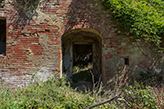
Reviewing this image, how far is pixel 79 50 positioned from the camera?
33.9ft

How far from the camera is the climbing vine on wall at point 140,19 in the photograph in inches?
139

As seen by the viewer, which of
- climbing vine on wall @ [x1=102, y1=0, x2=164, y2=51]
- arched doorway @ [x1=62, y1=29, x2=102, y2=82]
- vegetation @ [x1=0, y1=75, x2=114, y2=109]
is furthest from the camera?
arched doorway @ [x1=62, y1=29, x2=102, y2=82]

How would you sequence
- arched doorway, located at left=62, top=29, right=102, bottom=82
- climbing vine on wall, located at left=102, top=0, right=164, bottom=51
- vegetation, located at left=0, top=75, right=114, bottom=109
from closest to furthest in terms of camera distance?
vegetation, located at left=0, top=75, right=114, bottom=109 → climbing vine on wall, located at left=102, top=0, right=164, bottom=51 → arched doorway, located at left=62, top=29, right=102, bottom=82

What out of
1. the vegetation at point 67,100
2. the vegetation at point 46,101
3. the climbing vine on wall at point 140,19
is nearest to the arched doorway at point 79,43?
the climbing vine on wall at point 140,19

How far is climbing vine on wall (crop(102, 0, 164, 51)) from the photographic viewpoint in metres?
3.52

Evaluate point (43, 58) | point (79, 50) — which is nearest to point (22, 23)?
point (43, 58)

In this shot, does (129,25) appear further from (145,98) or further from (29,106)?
(29,106)

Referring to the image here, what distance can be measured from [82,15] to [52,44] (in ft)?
4.69

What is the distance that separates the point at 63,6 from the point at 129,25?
230cm

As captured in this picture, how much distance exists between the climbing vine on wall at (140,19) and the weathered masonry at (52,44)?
31cm

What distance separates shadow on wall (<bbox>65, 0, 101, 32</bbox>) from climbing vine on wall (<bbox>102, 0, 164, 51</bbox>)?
52 cm

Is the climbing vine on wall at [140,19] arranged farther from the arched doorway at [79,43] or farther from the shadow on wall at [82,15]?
the arched doorway at [79,43]

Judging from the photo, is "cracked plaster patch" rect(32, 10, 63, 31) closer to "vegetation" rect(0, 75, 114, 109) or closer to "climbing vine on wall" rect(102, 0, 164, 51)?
"climbing vine on wall" rect(102, 0, 164, 51)

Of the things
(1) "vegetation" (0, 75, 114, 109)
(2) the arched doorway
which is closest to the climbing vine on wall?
(2) the arched doorway
